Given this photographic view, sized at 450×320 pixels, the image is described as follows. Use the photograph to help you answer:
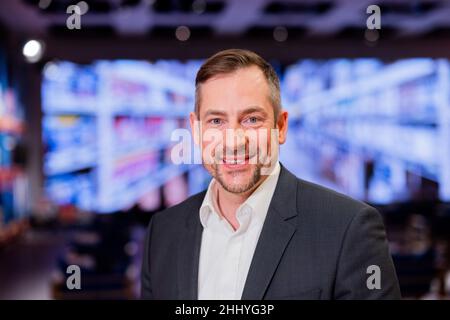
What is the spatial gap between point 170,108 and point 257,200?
502 cm

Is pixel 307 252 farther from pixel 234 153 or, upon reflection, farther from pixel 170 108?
pixel 170 108

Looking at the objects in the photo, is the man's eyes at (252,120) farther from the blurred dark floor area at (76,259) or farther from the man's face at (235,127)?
the blurred dark floor area at (76,259)

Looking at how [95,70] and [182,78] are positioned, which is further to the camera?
[182,78]

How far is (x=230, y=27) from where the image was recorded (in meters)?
6.53

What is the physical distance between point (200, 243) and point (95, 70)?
5331 mm

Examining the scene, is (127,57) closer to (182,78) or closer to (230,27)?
(182,78)

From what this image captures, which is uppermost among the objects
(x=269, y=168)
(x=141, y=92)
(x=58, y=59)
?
(x=58, y=59)

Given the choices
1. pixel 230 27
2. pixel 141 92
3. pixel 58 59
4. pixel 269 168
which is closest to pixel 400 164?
pixel 230 27

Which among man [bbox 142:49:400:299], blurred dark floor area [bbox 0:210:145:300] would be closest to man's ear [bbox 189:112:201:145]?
man [bbox 142:49:400:299]

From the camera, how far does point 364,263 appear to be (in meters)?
0.93

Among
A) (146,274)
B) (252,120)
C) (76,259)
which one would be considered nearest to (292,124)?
(76,259)

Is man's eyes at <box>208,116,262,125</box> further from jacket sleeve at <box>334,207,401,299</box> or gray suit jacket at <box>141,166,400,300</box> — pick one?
jacket sleeve at <box>334,207,401,299</box>
